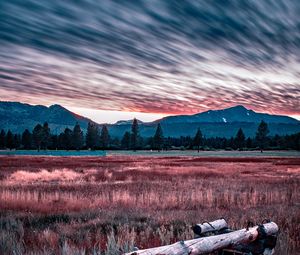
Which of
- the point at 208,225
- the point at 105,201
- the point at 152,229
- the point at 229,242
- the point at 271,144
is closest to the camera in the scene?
the point at 229,242

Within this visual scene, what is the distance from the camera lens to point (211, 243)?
255 inches

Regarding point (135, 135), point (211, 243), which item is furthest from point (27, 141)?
point (211, 243)

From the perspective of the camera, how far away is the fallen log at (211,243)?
5.46 metres

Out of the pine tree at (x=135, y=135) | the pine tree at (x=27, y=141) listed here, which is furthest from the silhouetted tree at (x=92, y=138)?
the pine tree at (x=27, y=141)

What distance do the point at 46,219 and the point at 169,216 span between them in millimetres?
4246

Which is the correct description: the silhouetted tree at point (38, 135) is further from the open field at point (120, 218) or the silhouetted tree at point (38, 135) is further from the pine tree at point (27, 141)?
the open field at point (120, 218)

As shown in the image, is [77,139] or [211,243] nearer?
[211,243]

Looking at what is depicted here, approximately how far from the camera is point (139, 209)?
588 inches

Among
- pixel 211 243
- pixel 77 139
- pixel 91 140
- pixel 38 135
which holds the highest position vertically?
pixel 38 135

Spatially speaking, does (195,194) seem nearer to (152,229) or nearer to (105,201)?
(105,201)

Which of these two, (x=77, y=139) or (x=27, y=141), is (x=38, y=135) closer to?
(x=27, y=141)

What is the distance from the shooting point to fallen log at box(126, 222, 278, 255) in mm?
5462

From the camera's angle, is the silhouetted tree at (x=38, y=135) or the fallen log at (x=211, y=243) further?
the silhouetted tree at (x=38, y=135)

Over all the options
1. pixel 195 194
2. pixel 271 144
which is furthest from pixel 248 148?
pixel 195 194
